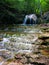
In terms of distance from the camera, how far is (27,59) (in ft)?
18.3

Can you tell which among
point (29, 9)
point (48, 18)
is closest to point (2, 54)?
point (48, 18)

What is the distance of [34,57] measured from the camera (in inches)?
229

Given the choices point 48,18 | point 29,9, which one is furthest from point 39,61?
point 29,9

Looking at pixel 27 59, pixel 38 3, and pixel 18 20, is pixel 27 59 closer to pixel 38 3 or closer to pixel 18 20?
pixel 18 20

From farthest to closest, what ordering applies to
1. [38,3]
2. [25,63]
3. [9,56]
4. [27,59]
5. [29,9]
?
[38,3] → [29,9] → [9,56] → [27,59] → [25,63]

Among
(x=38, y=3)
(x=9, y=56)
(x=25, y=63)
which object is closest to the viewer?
(x=25, y=63)

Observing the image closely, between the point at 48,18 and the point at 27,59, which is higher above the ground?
the point at 27,59

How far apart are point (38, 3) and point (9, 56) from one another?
33.5m

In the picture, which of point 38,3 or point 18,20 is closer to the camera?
point 18,20

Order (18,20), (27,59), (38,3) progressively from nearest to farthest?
(27,59) < (18,20) < (38,3)

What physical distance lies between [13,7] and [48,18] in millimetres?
7405

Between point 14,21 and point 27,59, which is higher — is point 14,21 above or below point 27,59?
below

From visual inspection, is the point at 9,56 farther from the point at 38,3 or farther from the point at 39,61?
the point at 38,3

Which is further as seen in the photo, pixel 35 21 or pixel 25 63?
pixel 35 21
